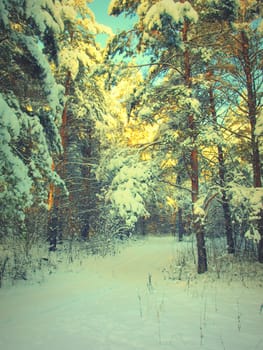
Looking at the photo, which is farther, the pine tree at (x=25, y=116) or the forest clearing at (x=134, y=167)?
the pine tree at (x=25, y=116)

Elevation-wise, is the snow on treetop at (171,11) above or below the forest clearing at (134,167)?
above

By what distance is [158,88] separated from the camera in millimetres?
9086

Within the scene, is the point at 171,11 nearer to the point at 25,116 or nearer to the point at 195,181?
the point at 25,116

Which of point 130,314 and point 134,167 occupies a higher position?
point 134,167

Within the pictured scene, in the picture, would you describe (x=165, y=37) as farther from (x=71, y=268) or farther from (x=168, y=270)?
(x=71, y=268)

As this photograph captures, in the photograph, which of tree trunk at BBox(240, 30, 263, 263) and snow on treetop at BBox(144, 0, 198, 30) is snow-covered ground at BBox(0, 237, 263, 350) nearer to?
tree trunk at BBox(240, 30, 263, 263)

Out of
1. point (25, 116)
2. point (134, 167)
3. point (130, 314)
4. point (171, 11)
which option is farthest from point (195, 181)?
point (25, 116)

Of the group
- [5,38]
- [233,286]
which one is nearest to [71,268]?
[233,286]

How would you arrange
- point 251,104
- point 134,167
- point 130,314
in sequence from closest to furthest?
1. point 130,314
2. point 134,167
3. point 251,104

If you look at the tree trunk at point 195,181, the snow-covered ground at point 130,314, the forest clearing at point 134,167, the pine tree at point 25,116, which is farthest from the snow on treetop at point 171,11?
the snow-covered ground at point 130,314

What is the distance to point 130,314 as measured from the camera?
498 cm

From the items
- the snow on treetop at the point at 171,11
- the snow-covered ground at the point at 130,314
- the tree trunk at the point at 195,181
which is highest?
the snow on treetop at the point at 171,11

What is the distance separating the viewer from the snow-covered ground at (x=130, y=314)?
3797 mm

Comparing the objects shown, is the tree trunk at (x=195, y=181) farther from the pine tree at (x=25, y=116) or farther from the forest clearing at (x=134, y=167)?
the pine tree at (x=25, y=116)
